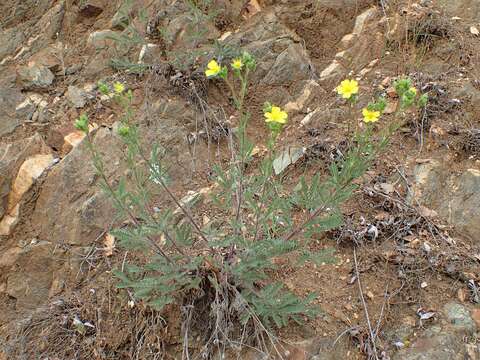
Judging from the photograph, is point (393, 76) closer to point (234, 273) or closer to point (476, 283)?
point (476, 283)

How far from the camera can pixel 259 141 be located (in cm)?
388

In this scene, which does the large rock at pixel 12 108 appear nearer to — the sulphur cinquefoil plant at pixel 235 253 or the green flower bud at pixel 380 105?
the sulphur cinquefoil plant at pixel 235 253

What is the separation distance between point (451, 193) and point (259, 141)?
1538mm

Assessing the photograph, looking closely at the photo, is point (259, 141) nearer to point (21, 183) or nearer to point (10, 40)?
point (21, 183)

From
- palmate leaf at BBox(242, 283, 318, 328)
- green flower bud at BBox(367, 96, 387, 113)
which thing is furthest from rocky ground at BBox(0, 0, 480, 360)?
green flower bud at BBox(367, 96, 387, 113)

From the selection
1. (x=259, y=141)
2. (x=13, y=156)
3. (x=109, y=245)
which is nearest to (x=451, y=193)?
(x=259, y=141)

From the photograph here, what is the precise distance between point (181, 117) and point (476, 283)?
252 centimetres

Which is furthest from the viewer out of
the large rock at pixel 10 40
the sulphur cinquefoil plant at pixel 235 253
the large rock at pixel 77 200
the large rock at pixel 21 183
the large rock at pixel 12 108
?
the large rock at pixel 10 40

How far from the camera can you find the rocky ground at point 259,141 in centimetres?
275

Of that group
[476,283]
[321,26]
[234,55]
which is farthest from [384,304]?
[321,26]

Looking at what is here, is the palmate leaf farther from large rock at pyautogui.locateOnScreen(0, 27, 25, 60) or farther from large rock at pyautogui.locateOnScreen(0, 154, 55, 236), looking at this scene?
large rock at pyautogui.locateOnScreen(0, 27, 25, 60)

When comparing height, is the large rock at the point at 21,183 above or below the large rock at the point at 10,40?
below

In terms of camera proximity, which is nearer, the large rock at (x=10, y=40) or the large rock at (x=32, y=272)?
the large rock at (x=32, y=272)

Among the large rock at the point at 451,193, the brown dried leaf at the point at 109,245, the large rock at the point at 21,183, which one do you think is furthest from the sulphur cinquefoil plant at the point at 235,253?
the large rock at the point at 21,183
